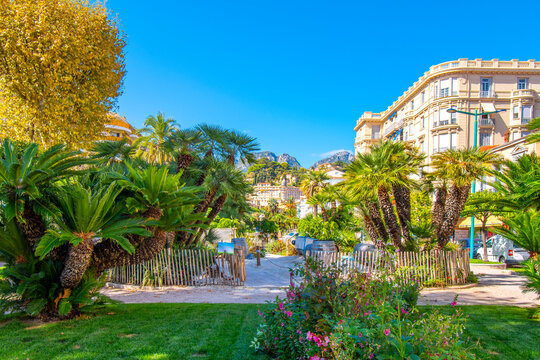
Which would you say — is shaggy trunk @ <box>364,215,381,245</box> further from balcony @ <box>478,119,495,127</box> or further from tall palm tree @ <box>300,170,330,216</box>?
balcony @ <box>478,119,495,127</box>

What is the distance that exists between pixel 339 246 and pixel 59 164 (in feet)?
48.8

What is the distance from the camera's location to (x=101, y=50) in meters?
10.5

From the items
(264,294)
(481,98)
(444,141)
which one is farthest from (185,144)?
(481,98)

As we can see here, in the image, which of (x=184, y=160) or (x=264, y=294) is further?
(x=184, y=160)

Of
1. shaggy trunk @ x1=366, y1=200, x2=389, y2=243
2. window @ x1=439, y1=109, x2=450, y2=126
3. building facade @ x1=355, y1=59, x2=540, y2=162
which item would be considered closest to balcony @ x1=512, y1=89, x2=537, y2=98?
building facade @ x1=355, y1=59, x2=540, y2=162

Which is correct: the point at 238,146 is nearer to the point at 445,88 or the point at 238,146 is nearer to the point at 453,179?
the point at 453,179

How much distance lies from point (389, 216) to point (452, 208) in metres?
2.09

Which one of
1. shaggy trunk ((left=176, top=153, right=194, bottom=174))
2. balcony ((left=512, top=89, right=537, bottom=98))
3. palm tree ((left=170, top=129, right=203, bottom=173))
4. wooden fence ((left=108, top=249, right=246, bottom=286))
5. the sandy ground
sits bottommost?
the sandy ground

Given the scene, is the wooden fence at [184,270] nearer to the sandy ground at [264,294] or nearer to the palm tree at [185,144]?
the sandy ground at [264,294]

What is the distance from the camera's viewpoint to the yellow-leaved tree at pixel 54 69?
9.14 metres

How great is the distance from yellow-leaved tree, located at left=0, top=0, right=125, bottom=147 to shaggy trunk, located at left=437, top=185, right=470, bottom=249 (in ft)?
41.1

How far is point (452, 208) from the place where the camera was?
10672mm

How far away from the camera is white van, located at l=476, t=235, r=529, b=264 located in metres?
16.0

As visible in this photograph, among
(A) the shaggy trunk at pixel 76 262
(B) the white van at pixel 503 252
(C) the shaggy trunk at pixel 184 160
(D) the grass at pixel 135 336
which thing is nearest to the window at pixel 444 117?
(B) the white van at pixel 503 252
